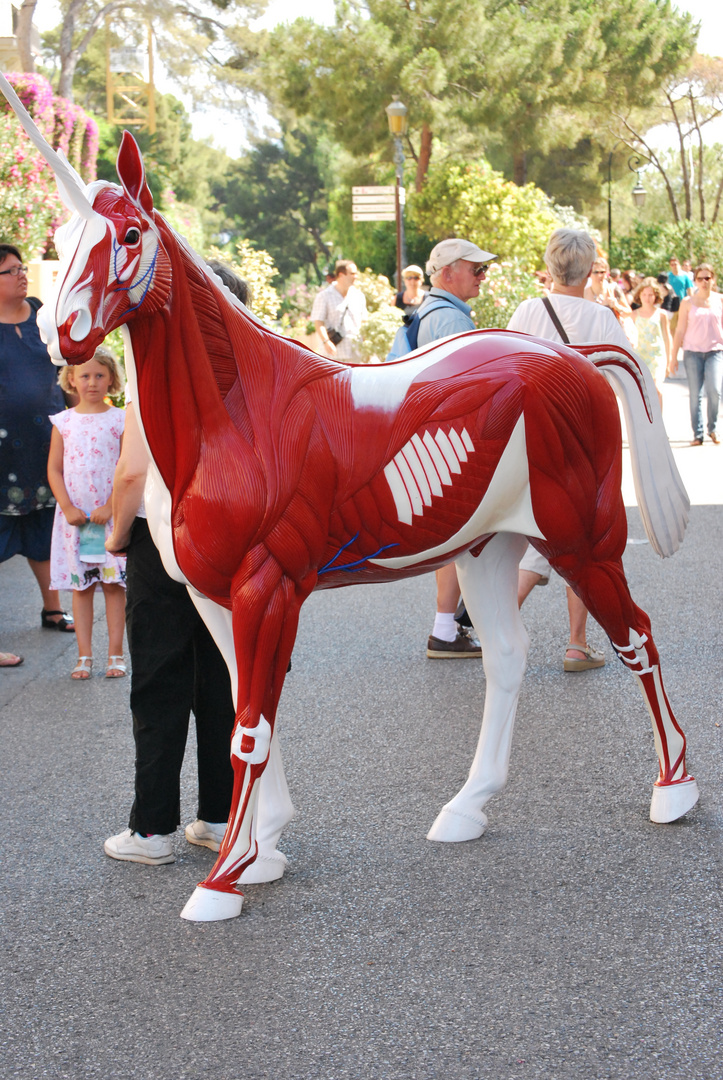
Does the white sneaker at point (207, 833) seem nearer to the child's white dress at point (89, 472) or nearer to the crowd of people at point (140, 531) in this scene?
the crowd of people at point (140, 531)

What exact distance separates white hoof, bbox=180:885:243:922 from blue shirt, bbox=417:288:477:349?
9.90ft

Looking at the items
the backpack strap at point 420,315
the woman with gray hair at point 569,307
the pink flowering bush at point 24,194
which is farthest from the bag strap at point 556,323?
the pink flowering bush at point 24,194

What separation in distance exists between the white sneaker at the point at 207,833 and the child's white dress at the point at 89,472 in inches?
88.3

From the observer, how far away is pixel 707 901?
10.6 ft

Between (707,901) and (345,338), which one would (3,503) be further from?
(345,338)

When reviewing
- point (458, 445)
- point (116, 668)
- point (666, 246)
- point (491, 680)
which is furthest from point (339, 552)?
point (666, 246)

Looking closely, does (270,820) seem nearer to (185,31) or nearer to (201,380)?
(201,380)

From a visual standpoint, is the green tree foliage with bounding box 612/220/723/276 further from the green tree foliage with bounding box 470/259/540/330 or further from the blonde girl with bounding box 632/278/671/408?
the blonde girl with bounding box 632/278/671/408

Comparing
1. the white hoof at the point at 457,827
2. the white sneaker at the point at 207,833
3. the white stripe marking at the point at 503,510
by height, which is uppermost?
the white stripe marking at the point at 503,510

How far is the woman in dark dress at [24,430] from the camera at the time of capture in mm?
6371

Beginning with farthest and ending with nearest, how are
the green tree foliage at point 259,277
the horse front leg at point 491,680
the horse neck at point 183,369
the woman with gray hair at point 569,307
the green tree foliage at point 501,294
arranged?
the green tree foliage at point 259,277, the green tree foliage at point 501,294, the woman with gray hair at point 569,307, the horse front leg at point 491,680, the horse neck at point 183,369

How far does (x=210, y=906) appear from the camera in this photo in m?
3.21

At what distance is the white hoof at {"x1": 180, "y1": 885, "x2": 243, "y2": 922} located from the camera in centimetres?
321

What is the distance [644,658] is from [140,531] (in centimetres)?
171
